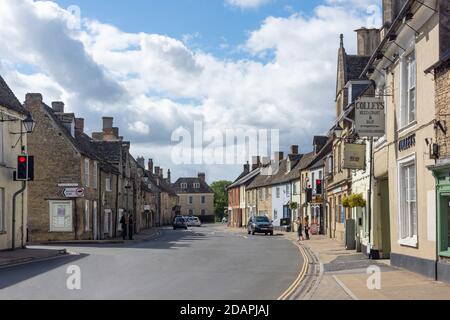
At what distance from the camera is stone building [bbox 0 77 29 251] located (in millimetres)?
27344

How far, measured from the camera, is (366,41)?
122ft

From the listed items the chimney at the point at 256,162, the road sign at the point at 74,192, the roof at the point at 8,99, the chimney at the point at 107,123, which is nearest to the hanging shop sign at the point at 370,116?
the roof at the point at 8,99

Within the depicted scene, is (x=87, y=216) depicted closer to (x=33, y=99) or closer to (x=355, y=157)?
(x=33, y=99)

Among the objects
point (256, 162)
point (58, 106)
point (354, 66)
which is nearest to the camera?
point (354, 66)

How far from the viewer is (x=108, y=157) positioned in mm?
52062

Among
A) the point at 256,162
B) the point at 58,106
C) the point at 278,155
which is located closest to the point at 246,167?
the point at 256,162

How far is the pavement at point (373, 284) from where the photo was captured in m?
13.2

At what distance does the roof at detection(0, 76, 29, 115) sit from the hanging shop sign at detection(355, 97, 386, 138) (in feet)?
48.8

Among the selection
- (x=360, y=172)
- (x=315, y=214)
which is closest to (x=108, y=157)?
(x=315, y=214)

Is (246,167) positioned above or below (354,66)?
below

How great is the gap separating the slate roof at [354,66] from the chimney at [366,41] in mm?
1215

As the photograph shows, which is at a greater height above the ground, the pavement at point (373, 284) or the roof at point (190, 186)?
the roof at point (190, 186)

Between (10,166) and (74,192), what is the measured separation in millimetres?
9689

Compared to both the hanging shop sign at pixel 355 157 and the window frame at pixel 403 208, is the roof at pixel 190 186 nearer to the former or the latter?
the hanging shop sign at pixel 355 157
